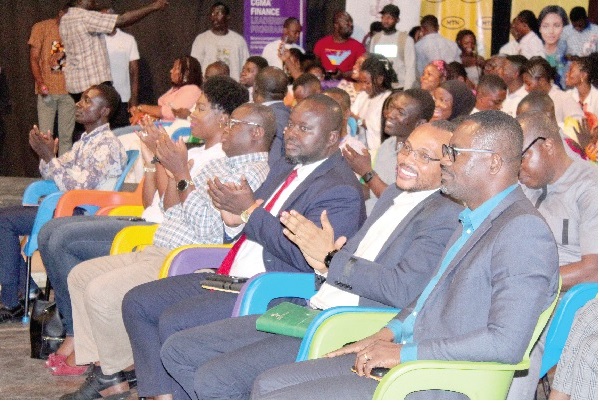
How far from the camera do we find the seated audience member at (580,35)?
9.42 metres

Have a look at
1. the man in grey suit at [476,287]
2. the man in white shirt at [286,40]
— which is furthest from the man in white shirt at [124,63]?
the man in grey suit at [476,287]

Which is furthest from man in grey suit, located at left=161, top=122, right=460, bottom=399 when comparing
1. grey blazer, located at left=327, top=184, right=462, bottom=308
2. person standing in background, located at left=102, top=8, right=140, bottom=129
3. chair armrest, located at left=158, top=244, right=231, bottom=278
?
person standing in background, located at left=102, top=8, right=140, bottom=129

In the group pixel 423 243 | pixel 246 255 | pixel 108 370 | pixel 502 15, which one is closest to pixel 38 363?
pixel 108 370

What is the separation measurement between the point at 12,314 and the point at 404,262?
128 inches

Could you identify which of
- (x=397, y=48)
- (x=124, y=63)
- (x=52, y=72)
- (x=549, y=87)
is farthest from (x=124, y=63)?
(x=549, y=87)

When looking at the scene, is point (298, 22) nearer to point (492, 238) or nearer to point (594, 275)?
point (594, 275)

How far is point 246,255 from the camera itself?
417 centimetres

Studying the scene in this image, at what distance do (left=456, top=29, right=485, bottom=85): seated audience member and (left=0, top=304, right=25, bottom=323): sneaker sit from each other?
6053 mm

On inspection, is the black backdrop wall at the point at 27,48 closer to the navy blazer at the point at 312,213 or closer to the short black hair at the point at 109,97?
the short black hair at the point at 109,97

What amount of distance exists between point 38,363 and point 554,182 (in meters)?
2.76

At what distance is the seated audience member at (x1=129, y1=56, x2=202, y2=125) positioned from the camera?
799 cm

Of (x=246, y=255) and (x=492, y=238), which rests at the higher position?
(x=492, y=238)

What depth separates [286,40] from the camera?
33.8 feet

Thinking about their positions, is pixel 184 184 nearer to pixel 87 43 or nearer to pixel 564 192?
pixel 564 192
